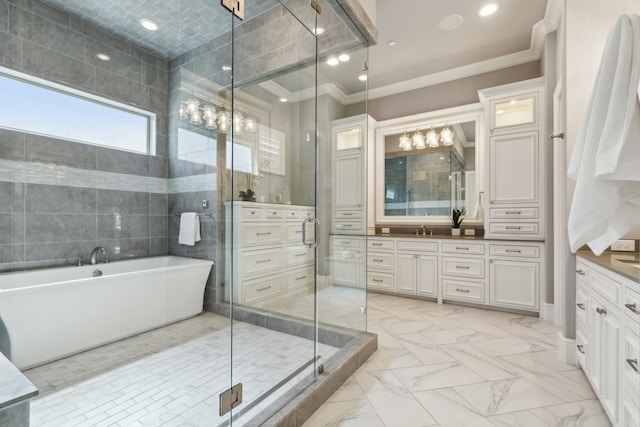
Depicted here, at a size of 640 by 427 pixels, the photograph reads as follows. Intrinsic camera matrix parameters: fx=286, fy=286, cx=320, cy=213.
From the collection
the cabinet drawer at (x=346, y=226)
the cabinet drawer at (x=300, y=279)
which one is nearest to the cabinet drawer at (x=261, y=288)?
the cabinet drawer at (x=300, y=279)

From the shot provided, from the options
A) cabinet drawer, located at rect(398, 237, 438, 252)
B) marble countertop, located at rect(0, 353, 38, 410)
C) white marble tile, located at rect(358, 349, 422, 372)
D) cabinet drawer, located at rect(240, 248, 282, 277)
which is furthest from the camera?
cabinet drawer, located at rect(398, 237, 438, 252)

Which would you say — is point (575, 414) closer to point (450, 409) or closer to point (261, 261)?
point (450, 409)

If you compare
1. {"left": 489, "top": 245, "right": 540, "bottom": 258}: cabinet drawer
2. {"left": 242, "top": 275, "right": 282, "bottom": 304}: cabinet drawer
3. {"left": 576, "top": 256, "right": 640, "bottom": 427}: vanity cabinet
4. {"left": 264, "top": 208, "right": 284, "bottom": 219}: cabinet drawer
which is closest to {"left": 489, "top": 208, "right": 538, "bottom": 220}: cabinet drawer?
{"left": 489, "top": 245, "right": 540, "bottom": 258}: cabinet drawer

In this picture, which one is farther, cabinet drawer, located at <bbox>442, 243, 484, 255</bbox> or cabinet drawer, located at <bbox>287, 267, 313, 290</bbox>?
cabinet drawer, located at <bbox>442, 243, 484, 255</bbox>

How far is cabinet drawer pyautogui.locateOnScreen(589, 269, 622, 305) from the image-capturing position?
4.13ft

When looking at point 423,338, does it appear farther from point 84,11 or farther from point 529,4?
point 84,11

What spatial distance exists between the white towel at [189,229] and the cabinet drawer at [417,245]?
8.00ft

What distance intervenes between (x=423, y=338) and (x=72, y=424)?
2.35m

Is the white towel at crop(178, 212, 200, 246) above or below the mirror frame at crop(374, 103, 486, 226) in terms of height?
below

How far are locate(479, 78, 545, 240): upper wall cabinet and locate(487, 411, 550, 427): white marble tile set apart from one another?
205cm

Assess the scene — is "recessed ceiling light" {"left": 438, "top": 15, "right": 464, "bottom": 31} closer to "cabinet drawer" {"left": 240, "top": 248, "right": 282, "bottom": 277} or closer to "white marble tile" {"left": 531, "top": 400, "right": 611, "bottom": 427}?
"cabinet drawer" {"left": 240, "top": 248, "right": 282, "bottom": 277}

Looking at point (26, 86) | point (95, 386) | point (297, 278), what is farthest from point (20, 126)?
point (297, 278)

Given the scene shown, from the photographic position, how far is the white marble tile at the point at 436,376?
175 centimetres

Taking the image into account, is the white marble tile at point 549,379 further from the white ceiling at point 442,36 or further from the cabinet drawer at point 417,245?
the white ceiling at point 442,36
